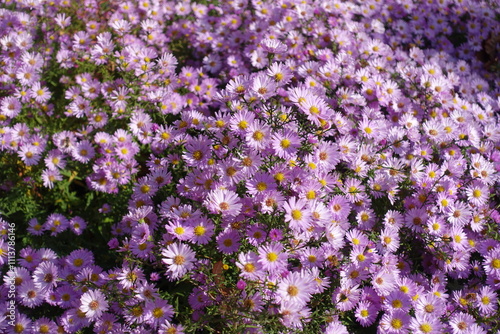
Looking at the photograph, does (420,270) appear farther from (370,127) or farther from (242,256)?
(242,256)

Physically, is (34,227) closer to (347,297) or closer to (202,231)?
(202,231)

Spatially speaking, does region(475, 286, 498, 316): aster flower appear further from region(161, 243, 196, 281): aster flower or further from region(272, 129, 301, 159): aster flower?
region(161, 243, 196, 281): aster flower

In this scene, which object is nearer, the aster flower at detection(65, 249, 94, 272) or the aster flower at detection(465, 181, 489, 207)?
the aster flower at detection(65, 249, 94, 272)

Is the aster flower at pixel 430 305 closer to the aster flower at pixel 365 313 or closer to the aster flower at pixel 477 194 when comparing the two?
the aster flower at pixel 365 313

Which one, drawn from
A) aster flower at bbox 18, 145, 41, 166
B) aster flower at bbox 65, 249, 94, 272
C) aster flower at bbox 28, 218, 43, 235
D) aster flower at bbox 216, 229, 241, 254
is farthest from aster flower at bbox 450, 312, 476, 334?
aster flower at bbox 18, 145, 41, 166

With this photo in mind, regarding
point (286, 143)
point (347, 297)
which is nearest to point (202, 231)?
point (286, 143)

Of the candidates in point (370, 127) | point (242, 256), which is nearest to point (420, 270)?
point (370, 127)
